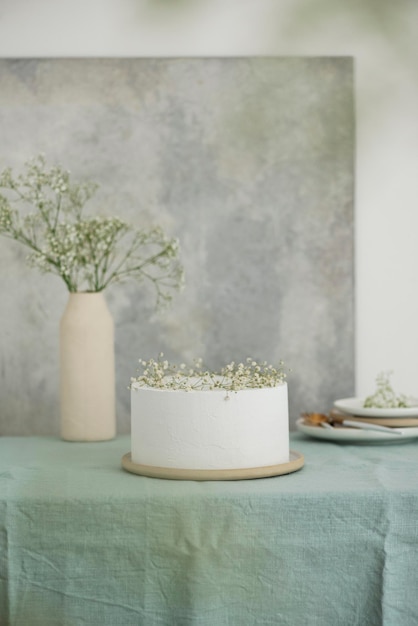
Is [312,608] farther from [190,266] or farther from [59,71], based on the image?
[59,71]

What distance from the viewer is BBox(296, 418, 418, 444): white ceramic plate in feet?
5.30

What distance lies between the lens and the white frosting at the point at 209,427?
1.23 meters

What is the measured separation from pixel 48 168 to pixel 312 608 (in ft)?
5.03

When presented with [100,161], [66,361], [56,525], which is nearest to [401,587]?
[56,525]

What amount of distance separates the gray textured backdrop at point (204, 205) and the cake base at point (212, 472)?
0.98 m

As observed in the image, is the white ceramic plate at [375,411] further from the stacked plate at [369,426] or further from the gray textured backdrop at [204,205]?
the gray textured backdrop at [204,205]

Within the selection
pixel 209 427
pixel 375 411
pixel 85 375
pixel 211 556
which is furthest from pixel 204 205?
pixel 211 556

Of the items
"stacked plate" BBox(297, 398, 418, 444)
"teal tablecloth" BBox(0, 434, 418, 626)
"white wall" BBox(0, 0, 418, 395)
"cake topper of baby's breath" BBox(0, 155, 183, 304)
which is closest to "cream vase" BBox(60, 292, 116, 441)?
"cake topper of baby's breath" BBox(0, 155, 183, 304)

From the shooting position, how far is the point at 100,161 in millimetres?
2258

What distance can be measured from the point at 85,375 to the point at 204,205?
716 millimetres

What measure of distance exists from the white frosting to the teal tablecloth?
8cm

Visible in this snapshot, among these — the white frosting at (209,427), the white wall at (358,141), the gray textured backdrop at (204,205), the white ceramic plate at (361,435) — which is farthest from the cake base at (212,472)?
the white wall at (358,141)

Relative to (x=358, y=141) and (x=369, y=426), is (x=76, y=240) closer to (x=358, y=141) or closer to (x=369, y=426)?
(x=369, y=426)

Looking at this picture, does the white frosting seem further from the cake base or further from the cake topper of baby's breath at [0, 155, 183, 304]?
the cake topper of baby's breath at [0, 155, 183, 304]
